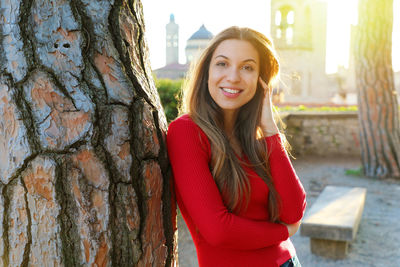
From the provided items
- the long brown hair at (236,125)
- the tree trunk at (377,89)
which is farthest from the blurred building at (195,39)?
the long brown hair at (236,125)

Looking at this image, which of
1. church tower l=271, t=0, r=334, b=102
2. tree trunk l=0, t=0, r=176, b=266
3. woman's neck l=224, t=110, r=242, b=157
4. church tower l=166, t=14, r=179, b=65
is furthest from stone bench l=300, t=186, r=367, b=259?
church tower l=166, t=14, r=179, b=65

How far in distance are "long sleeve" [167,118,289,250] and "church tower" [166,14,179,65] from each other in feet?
186

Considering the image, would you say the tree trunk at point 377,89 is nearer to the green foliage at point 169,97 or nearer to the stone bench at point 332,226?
the stone bench at point 332,226

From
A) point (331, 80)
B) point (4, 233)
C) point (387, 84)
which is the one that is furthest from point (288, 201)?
point (331, 80)

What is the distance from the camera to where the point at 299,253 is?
12.2 ft

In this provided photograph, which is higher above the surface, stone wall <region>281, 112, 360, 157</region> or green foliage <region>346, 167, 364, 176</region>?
stone wall <region>281, 112, 360, 157</region>

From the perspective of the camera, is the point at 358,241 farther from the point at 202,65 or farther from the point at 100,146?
the point at 100,146

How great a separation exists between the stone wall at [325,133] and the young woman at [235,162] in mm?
7328

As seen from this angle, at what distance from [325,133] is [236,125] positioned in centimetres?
779

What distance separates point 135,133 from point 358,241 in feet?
11.9

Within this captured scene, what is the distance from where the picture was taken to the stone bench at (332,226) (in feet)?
11.0

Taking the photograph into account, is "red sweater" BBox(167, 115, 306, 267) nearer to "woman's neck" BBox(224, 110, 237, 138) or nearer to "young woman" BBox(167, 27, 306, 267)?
"young woman" BBox(167, 27, 306, 267)

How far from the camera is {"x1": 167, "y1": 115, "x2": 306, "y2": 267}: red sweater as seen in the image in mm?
1335

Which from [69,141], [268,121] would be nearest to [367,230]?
[268,121]
